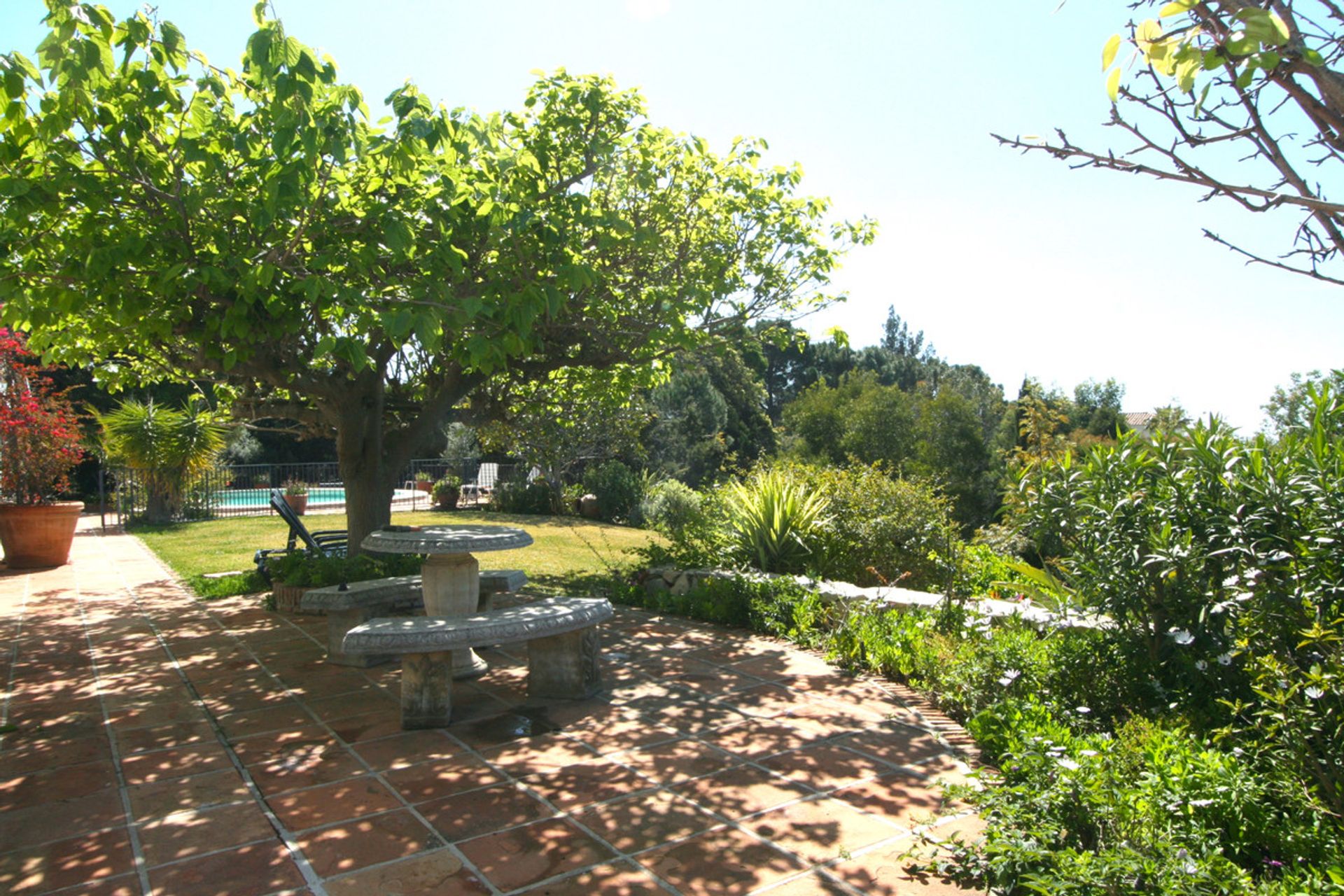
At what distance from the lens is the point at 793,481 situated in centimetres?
982

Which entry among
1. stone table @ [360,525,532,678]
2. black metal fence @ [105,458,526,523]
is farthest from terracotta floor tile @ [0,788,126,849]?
black metal fence @ [105,458,526,523]

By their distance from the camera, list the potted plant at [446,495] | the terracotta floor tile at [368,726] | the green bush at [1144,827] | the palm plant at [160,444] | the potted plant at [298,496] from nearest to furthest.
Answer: the green bush at [1144,827] < the terracotta floor tile at [368,726] < the palm plant at [160,444] < the potted plant at [298,496] < the potted plant at [446,495]

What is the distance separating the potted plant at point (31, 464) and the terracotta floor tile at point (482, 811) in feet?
33.9

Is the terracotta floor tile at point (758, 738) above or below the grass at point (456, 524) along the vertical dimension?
below

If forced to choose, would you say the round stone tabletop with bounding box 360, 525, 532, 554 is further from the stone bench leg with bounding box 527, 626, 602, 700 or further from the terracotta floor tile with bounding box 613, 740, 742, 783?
the terracotta floor tile with bounding box 613, 740, 742, 783

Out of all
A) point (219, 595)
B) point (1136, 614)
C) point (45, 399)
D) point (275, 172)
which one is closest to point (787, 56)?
point (275, 172)

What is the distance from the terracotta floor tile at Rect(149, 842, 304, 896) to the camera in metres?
3.08

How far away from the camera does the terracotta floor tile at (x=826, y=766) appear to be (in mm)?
4109

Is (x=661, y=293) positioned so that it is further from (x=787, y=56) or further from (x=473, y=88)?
(x=787, y=56)

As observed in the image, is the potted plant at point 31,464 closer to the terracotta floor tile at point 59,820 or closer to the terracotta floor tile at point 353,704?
the terracotta floor tile at point 353,704

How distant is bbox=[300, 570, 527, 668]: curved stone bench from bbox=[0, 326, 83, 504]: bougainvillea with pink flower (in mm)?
7105

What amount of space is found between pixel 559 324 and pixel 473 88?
235 cm

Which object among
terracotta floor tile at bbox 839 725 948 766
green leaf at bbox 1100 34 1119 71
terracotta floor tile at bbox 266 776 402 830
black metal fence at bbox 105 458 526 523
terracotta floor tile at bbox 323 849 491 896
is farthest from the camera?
black metal fence at bbox 105 458 526 523

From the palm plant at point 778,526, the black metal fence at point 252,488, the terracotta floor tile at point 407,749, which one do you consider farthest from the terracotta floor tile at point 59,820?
the black metal fence at point 252,488
